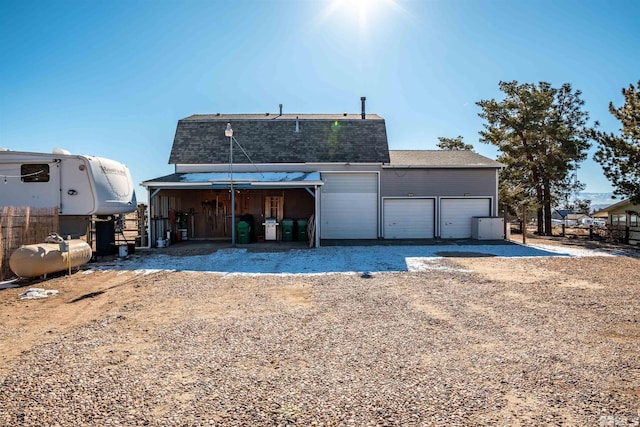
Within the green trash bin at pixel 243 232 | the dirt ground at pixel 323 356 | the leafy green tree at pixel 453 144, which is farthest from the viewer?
the leafy green tree at pixel 453 144

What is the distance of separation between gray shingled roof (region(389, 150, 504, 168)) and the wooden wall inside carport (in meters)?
4.83

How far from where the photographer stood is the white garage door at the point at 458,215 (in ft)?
62.6

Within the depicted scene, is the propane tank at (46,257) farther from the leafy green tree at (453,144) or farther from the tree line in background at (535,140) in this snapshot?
the leafy green tree at (453,144)

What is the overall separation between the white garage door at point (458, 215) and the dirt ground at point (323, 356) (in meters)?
10.8

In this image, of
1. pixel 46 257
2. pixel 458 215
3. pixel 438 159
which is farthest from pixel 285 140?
pixel 46 257

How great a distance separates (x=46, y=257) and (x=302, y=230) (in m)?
10.2

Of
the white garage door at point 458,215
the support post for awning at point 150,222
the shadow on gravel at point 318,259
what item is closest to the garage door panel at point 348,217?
the shadow on gravel at point 318,259

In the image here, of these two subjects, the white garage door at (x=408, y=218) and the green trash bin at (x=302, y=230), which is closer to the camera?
the green trash bin at (x=302, y=230)

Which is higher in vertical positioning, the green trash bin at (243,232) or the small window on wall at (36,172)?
the small window on wall at (36,172)

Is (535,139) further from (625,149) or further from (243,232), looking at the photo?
(243,232)

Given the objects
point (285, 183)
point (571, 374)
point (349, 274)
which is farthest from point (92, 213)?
point (571, 374)

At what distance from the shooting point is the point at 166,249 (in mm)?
15016

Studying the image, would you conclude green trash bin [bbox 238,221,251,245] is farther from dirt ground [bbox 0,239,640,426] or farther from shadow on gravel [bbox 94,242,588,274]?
dirt ground [bbox 0,239,640,426]

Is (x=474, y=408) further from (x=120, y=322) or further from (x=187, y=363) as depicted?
(x=120, y=322)
